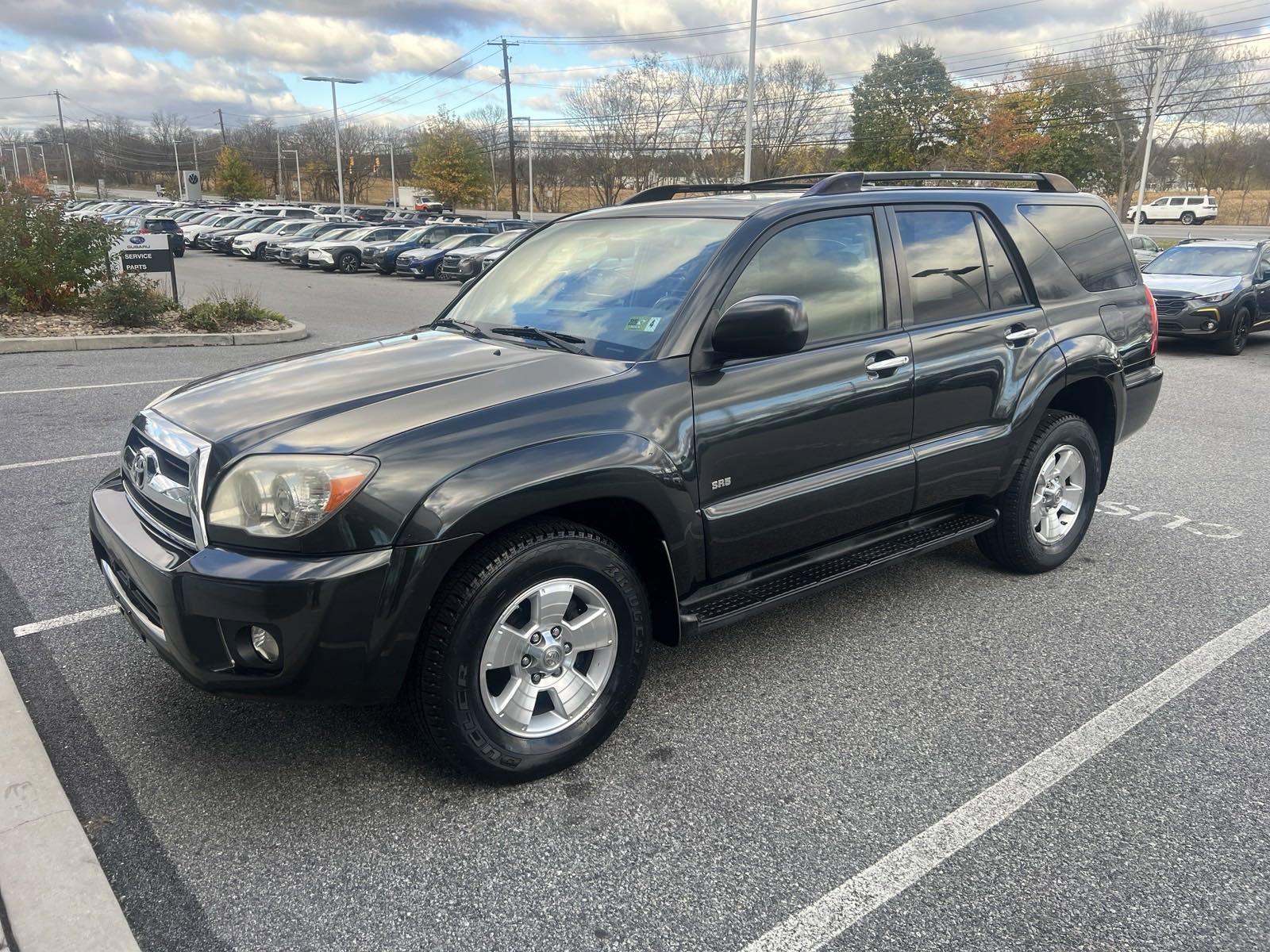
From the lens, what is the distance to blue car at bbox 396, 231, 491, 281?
2578 centimetres

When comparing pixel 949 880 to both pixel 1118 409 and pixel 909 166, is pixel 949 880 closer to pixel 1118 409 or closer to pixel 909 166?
pixel 1118 409

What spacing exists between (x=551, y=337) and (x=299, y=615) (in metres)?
1.47

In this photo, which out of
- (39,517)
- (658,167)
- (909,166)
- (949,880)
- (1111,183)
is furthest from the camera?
(658,167)

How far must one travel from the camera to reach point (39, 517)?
539 cm

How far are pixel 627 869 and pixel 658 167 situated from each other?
61.2 meters

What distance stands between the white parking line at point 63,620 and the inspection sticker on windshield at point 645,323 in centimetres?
247

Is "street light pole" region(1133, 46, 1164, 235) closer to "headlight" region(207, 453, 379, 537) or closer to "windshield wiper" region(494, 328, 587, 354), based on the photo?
"windshield wiper" region(494, 328, 587, 354)

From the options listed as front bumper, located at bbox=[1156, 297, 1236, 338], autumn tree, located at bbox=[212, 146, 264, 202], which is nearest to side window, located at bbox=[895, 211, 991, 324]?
front bumper, located at bbox=[1156, 297, 1236, 338]

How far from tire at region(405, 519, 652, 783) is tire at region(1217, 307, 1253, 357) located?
13.0m

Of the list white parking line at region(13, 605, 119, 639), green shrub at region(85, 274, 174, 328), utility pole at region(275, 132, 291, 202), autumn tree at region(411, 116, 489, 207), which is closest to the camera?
white parking line at region(13, 605, 119, 639)

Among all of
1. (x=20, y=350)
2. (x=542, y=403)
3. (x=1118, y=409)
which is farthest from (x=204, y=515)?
(x=20, y=350)

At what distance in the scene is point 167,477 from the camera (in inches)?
117

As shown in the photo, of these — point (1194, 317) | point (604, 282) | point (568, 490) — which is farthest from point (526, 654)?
point (1194, 317)

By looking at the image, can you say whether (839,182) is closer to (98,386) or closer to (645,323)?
(645,323)
